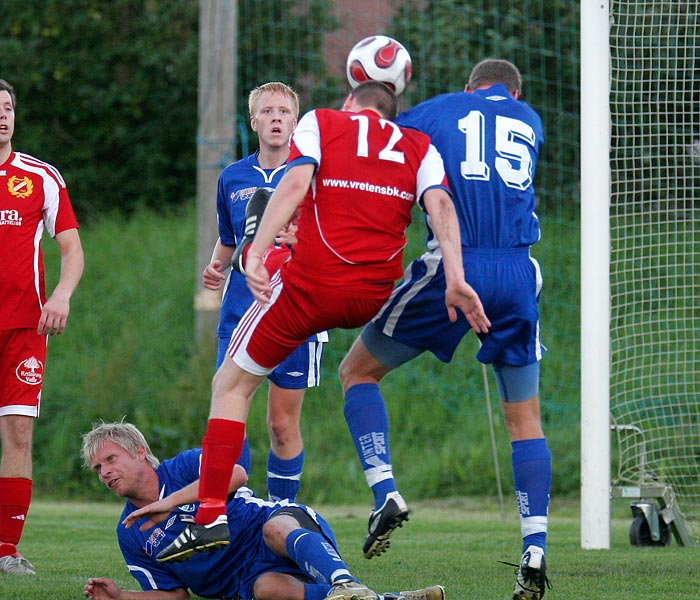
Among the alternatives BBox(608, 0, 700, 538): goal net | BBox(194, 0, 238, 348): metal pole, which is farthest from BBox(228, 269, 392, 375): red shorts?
BBox(194, 0, 238, 348): metal pole

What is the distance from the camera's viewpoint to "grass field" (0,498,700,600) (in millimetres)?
5277

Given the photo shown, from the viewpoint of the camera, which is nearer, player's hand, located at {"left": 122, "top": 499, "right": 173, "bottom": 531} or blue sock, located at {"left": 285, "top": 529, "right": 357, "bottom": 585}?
blue sock, located at {"left": 285, "top": 529, "right": 357, "bottom": 585}

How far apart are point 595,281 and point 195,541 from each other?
11.8 ft

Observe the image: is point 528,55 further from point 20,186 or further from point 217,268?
point 20,186

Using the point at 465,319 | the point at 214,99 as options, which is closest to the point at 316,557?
the point at 465,319

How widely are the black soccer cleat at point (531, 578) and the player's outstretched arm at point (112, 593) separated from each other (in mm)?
1414

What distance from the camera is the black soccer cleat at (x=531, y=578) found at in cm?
480

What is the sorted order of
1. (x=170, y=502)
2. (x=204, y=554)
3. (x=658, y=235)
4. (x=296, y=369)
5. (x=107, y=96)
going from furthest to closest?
(x=107, y=96) < (x=658, y=235) < (x=296, y=369) < (x=204, y=554) < (x=170, y=502)

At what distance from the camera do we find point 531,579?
15.8ft

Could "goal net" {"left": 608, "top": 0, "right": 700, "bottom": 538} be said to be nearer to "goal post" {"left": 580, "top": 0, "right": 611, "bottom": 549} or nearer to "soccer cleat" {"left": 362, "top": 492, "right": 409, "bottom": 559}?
"goal post" {"left": 580, "top": 0, "right": 611, "bottom": 549}

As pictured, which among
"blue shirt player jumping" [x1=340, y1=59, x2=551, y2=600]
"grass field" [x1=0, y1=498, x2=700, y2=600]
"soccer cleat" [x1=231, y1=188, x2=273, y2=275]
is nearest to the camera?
"soccer cleat" [x1=231, y1=188, x2=273, y2=275]

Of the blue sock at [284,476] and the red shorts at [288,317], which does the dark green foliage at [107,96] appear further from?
the red shorts at [288,317]

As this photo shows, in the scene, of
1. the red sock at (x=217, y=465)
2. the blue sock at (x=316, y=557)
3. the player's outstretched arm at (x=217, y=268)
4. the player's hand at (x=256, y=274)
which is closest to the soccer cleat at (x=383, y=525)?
the blue sock at (x=316, y=557)

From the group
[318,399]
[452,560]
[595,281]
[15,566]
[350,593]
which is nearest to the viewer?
[350,593]
